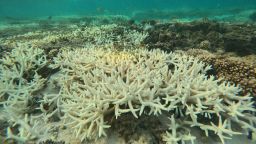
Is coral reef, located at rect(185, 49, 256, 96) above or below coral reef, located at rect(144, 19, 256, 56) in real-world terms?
below

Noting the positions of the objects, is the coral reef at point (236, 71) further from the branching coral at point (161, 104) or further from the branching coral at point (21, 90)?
the branching coral at point (21, 90)

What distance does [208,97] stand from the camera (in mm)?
4176

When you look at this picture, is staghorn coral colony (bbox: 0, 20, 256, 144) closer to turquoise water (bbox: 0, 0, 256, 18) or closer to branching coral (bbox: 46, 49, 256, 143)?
branching coral (bbox: 46, 49, 256, 143)

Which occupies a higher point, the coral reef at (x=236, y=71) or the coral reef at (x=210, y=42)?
the coral reef at (x=210, y=42)

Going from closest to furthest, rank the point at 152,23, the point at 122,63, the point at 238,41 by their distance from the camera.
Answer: the point at 122,63, the point at 238,41, the point at 152,23

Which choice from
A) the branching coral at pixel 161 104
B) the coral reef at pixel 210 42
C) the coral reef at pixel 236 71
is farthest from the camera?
the coral reef at pixel 210 42

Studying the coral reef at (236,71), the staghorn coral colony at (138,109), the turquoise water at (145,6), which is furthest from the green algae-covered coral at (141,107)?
the turquoise water at (145,6)

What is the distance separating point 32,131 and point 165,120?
213 cm

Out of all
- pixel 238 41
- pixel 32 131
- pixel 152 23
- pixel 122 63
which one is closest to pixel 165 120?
pixel 122 63

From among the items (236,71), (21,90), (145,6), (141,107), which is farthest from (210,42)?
(145,6)

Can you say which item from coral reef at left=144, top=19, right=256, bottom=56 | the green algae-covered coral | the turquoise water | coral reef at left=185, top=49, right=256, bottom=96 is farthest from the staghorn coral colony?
the turquoise water

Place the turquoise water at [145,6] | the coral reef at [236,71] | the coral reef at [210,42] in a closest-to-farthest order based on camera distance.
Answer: the coral reef at [236,71], the coral reef at [210,42], the turquoise water at [145,6]

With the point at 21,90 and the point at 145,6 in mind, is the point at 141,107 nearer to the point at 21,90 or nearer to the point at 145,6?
the point at 21,90

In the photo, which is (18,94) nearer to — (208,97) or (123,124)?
(123,124)
